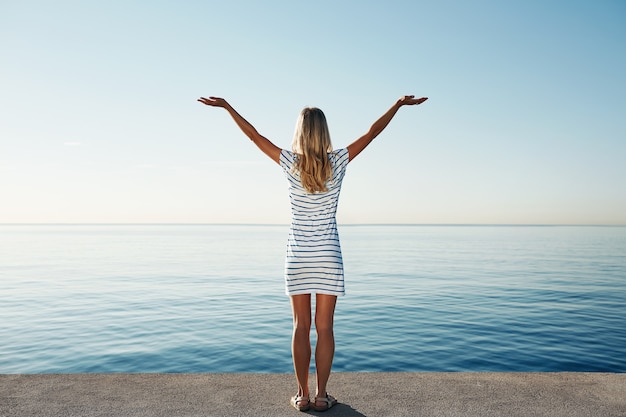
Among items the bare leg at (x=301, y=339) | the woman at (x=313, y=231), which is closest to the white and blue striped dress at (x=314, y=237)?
the woman at (x=313, y=231)

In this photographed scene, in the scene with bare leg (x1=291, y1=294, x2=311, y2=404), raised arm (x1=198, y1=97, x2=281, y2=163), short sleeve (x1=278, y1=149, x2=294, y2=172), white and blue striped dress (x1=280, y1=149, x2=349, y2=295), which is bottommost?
bare leg (x1=291, y1=294, x2=311, y2=404)

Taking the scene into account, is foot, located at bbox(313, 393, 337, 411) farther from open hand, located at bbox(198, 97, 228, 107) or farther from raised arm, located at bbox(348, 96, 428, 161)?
open hand, located at bbox(198, 97, 228, 107)

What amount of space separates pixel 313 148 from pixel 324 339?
138 centimetres

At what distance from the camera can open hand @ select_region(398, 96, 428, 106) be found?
13.8ft

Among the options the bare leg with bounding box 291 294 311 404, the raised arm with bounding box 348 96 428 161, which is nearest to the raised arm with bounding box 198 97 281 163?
the raised arm with bounding box 348 96 428 161

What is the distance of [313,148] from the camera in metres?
3.76

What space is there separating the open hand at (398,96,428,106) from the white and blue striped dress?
26.4 inches

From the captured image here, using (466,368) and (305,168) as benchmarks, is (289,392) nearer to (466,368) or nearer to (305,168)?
(305,168)

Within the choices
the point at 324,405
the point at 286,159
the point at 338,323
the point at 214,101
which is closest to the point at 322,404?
the point at 324,405

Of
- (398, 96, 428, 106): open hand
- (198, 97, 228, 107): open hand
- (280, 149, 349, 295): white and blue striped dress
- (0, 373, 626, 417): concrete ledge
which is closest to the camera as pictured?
(0, 373, 626, 417): concrete ledge

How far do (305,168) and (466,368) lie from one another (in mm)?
6017

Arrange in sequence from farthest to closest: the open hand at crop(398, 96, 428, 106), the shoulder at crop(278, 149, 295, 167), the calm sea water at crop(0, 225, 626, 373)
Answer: the calm sea water at crop(0, 225, 626, 373) → the open hand at crop(398, 96, 428, 106) → the shoulder at crop(278, 149, 295, 167)

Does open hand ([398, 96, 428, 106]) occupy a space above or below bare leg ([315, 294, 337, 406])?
above

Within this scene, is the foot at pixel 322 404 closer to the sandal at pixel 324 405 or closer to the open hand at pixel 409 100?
the sandal at pixel 324 405
